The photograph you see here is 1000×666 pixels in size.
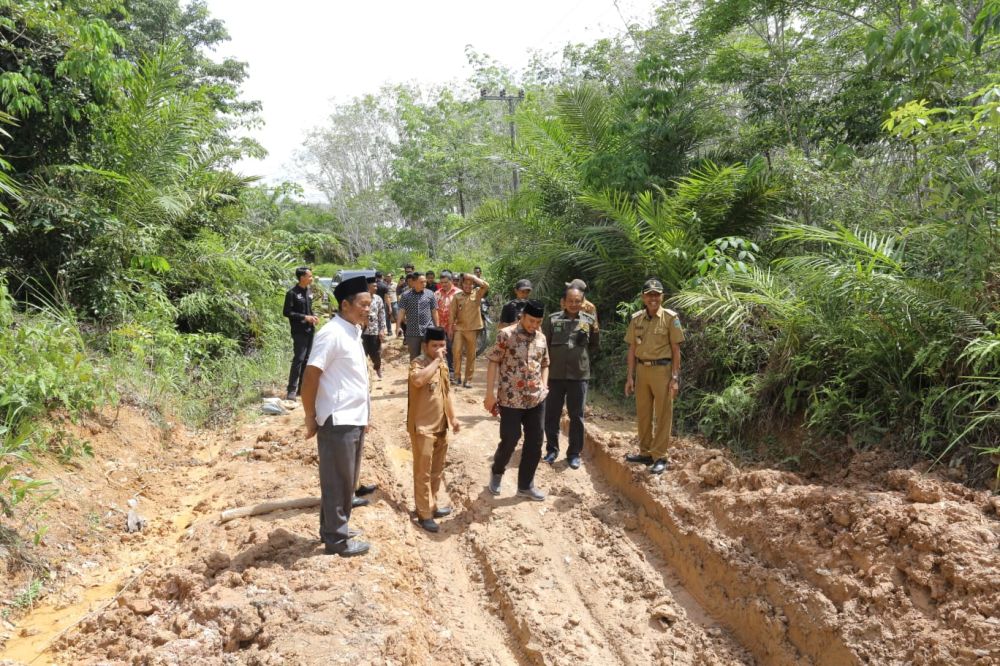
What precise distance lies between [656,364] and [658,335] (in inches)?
10.4

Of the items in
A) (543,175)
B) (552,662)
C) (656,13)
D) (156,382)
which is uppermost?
(656,13)

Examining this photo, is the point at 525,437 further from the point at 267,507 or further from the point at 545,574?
the point at 267,507

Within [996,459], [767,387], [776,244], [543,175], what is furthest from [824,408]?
[543,175]

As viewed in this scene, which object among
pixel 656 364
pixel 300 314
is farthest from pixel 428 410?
pixel 300 314

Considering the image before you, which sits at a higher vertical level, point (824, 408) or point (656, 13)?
point (656, 13)

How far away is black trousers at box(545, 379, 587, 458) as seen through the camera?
239 inches

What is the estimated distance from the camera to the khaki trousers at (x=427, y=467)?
16.2 ft

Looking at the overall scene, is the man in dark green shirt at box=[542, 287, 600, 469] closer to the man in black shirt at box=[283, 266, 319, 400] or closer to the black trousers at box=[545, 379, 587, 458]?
the black trousers at box=[545, 379, 587, 458]

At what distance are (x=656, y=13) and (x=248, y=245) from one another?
35.2 ft

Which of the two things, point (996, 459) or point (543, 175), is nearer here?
point (996, 459)

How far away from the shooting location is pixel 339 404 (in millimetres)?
3988

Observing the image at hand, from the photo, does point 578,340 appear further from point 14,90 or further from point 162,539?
point 14,90

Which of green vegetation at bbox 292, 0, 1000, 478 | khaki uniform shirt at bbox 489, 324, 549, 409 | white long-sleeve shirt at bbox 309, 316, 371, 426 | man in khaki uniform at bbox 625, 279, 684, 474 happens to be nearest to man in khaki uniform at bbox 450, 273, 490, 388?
green vegetation at bbox 292, 0, 1000, 478

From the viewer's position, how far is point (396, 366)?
1192 centimetres
